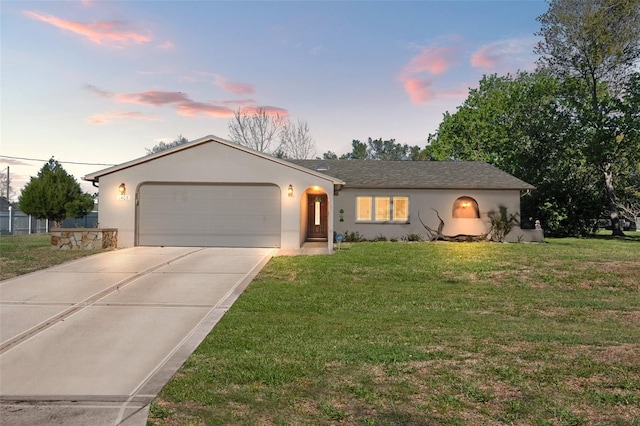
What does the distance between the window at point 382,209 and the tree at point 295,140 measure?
70.2ft

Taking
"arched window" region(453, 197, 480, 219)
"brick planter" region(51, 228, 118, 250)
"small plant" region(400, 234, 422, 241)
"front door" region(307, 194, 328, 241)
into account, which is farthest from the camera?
"arched window" region(453, 197, 480, 219)

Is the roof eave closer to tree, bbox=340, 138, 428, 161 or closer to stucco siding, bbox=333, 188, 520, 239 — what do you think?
stucco siding, bbox=333, 188, 520, 239

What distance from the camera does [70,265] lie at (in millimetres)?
12609

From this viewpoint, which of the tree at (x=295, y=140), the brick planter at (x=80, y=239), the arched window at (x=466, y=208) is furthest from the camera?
the tree at (x=295, y=140)

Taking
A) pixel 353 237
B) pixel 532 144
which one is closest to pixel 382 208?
pixel 353 237

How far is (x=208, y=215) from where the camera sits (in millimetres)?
17438

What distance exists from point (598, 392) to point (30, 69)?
18.3 m

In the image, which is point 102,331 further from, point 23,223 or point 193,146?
point 23,223

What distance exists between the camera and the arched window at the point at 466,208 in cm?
2281

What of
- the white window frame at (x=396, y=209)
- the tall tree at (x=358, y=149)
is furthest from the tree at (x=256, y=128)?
the tall tree at (x=358, y=149)

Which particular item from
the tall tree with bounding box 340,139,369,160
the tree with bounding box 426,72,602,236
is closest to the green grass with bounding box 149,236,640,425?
the tree with bounding box 426,72,602,236

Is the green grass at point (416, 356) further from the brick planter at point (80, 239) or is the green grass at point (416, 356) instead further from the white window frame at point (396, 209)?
the white window frame at point (396, 209)

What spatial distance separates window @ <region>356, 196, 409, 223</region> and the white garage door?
6.39 meters

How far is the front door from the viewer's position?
2198cm
